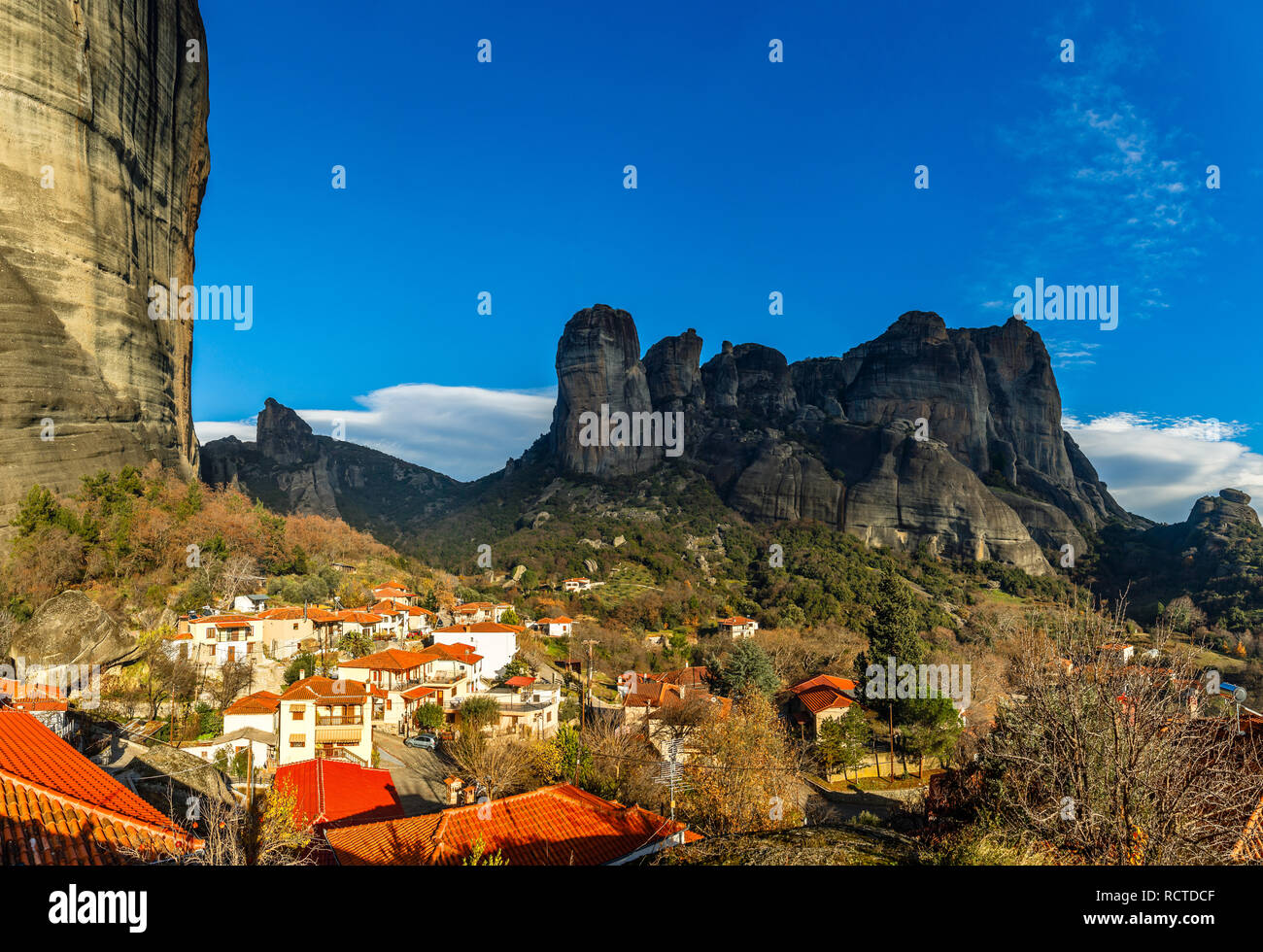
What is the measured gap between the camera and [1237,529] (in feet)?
230

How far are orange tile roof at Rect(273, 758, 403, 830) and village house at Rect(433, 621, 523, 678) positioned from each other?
15.7 metres

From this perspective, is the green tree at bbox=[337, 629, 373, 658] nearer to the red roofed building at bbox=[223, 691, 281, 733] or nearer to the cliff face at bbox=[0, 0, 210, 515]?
the red roofed building at bbox=[223, 691, 281, 733]

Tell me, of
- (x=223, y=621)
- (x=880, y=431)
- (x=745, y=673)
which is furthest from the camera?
(x=880, y=431)

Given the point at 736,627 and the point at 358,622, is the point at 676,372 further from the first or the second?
the point at 358,622

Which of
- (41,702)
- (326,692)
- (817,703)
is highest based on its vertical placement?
(41,702)

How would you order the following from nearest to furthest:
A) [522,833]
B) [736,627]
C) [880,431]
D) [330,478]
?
[522,833] → [736,627] → [880,431] → [330,478]

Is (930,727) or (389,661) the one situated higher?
(389,661)

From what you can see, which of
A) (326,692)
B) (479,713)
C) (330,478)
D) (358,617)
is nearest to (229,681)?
(326,692)

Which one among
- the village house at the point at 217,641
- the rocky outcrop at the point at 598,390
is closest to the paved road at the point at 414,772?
the village house at the point at 217,641

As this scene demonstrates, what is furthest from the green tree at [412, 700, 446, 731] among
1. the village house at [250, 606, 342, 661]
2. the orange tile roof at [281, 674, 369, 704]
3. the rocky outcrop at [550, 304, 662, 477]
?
the rocky outcrop at [550, 304, 662, 477]

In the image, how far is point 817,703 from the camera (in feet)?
93.7

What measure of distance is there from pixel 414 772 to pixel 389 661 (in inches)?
277

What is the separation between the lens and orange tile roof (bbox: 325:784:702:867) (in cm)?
1016
